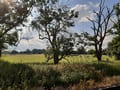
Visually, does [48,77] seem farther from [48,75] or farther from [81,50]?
[81,50]

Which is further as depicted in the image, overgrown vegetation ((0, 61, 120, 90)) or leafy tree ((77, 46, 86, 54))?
leafy tree ((77, 46, 86, 54))

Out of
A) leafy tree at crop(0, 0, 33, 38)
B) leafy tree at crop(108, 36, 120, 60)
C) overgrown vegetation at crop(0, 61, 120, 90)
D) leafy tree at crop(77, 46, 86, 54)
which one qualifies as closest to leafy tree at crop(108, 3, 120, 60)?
leafy tree at crop(108, 36, 120, 60)

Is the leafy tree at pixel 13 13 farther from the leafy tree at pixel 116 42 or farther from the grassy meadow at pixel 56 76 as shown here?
the leafy tree at pixel 116 42

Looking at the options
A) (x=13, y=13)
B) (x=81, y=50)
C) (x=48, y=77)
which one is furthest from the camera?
(x=81, y=50)

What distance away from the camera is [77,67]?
15.9 m

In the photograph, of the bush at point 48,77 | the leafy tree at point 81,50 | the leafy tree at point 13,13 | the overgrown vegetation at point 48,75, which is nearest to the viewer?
the overgrown vegetation at point 48,75

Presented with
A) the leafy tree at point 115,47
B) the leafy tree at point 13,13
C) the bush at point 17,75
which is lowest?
the leafy tree at point 115,47

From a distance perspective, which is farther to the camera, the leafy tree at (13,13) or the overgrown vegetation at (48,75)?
the leafy tree at (13,13)

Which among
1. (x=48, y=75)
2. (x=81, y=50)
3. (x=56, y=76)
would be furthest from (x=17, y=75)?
(x=81, y=50)

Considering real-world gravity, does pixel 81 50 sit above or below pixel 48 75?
below

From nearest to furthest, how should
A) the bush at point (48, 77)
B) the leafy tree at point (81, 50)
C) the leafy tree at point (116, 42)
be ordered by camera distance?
the bush at point (48, 77)
the leafy tree at point (81, 50)
the leafy tree at point (116, 42)

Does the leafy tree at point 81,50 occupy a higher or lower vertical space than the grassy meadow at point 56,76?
lower

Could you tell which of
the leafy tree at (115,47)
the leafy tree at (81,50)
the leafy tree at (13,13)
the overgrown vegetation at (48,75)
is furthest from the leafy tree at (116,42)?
the overgrown vegetation at (48,75)

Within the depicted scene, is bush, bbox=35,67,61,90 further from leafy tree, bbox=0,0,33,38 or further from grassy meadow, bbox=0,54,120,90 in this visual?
leafy tree, bbox=0,0,33,38
